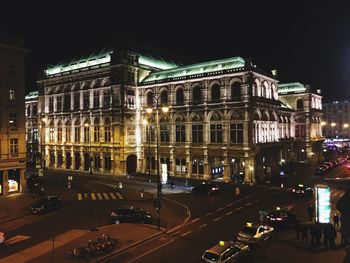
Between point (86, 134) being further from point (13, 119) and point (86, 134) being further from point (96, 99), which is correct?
point (13, 119)

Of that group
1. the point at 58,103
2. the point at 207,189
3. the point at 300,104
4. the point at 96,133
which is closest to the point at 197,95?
the point at 207,189

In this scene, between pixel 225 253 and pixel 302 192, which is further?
pixel 302 192

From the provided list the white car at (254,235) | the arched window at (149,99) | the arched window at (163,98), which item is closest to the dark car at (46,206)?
the white car at (254,235)

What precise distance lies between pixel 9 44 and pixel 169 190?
29368 millimetres

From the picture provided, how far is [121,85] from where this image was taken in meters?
64.4

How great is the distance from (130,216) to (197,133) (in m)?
30.2

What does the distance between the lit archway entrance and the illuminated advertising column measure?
46.7m

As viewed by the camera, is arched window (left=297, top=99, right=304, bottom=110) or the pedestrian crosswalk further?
arched window (left=297, top=99, right=304, bottom=110)

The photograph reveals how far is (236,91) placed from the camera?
182 ft

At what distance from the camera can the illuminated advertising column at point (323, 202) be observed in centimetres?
2256

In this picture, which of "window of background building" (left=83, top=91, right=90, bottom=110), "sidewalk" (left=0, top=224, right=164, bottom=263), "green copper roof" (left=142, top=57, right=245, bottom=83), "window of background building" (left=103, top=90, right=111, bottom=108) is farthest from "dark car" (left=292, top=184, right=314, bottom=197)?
"window of background building" (left=83, top=91, right=90, bottom=110)

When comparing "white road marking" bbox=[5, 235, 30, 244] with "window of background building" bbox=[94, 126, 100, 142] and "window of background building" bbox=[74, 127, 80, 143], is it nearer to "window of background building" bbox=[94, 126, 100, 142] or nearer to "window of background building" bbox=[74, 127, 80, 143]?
"window of background building" bbox=[94, 126, 100, 142]

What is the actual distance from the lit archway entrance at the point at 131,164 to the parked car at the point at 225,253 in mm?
46062

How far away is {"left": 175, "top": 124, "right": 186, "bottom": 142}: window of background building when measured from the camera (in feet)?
202
